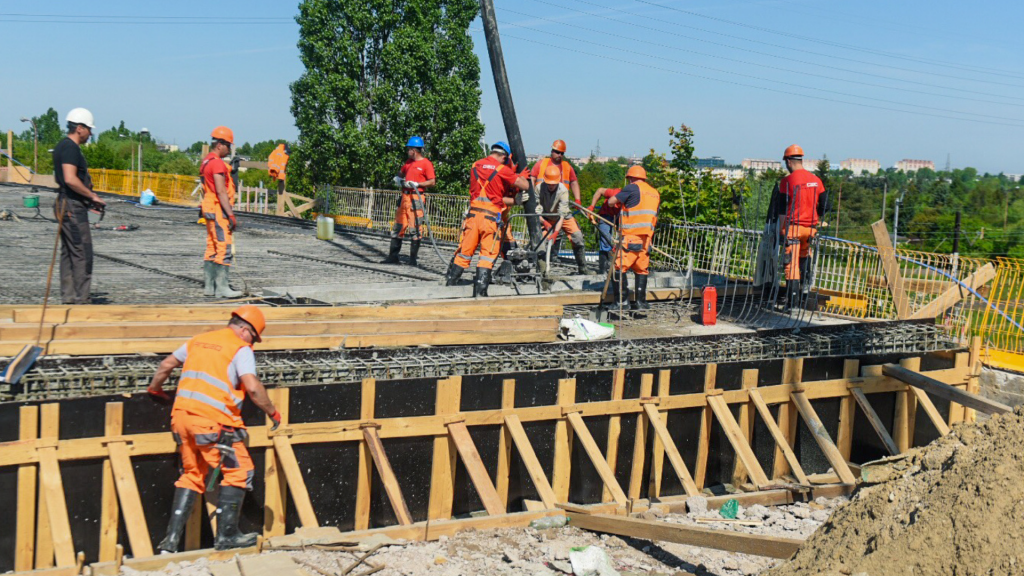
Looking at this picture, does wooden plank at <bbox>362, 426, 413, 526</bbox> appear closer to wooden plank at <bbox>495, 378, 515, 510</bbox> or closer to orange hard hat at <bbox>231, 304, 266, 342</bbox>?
wooden plank at <bbox>495, 378, 515, 510</bbox>

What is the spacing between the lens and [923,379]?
9.70 metres

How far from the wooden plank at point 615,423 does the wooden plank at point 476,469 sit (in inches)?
57.2

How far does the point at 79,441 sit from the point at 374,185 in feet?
109

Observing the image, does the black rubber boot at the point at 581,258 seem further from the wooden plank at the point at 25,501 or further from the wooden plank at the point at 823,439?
the wooden plank at the point at 25,501

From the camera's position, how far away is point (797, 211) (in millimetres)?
11031

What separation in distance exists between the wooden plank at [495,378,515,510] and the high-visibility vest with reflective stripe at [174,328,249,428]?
8.22 feet

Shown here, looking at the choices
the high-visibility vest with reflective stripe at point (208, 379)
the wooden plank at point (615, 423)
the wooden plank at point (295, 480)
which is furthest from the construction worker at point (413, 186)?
the high-visibility vest with reflective stripe at point (208, 379)

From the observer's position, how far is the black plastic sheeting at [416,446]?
6.33m

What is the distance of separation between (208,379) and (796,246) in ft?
24.3

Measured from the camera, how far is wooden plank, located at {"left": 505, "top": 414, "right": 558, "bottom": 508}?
728 cm

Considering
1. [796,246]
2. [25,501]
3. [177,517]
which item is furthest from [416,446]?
[796,246]

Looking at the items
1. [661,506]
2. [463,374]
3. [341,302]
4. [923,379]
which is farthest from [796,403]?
[341,302]

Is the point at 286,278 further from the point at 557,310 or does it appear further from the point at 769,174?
the point at 769,174

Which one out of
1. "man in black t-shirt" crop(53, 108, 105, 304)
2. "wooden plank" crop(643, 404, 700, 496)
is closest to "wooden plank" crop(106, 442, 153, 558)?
"man in black t-shirt" crop(53, 108, 105, 304)
